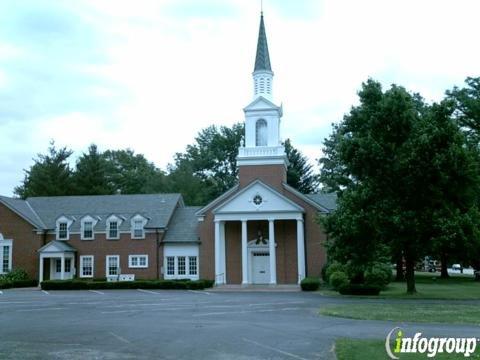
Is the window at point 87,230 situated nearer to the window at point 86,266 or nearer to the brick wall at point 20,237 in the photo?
the window at point 86,266

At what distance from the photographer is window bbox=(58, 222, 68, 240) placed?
5009cm

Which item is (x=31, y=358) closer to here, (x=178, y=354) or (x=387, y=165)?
(x=178, y=354)

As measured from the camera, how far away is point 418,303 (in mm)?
26109

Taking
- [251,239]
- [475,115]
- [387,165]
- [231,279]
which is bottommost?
[231,279]

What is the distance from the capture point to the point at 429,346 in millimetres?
12820

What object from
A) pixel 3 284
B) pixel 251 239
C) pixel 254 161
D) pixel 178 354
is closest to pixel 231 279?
pixel 251 239

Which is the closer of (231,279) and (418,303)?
(418,303)

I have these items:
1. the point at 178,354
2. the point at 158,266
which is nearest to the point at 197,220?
the point at 158,266

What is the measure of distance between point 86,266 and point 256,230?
14.9 metres

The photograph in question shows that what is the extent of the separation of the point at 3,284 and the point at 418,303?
30923 millimetres

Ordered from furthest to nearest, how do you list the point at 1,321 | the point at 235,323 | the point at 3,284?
the point at 3,284 → the point at 1,321 → the point at 235,323

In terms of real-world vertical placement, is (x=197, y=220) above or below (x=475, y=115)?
below

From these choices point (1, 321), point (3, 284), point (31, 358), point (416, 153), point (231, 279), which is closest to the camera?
point (31, 358)

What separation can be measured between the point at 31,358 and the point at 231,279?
34.5 m
